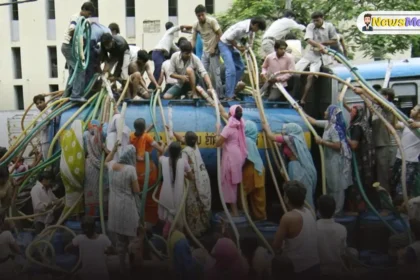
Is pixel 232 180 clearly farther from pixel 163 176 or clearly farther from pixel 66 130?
pixel 66 130

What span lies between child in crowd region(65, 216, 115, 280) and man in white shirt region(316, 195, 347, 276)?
1.61 m

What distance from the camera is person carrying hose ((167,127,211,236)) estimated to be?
4.81m

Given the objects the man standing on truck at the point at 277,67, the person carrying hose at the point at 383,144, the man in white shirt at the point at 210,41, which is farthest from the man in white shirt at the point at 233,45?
the person carrying hose at the point at 383,144

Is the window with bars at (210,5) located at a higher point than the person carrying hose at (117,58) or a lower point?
higher

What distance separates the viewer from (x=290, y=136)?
16.7 feet

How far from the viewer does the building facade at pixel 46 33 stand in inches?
571

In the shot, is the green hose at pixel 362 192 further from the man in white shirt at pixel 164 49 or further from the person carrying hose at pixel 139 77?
the man in white shirt at pixel 164 49

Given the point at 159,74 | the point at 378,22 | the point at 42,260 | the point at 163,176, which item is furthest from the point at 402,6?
the point at 42,260

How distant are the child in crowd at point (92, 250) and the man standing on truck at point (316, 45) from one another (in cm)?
265

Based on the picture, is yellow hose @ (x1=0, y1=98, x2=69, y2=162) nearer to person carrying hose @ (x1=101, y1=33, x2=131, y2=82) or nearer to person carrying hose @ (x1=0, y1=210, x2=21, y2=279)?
person carrying hose @ (x1=101, y1=33, x2=131, y2=82)

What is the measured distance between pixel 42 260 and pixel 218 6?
41.5 feet

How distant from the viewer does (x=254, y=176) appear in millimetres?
5109

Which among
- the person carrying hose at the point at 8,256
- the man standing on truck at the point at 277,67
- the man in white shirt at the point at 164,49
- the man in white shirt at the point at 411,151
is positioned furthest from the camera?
the man in white shirt at the point at 164,49

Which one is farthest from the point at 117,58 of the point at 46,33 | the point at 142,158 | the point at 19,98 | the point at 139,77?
the point at 19,98
